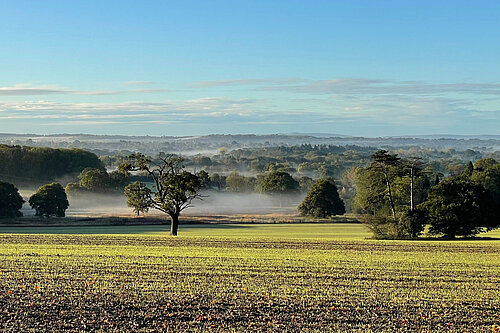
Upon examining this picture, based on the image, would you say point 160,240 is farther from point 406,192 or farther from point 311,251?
point 406,192

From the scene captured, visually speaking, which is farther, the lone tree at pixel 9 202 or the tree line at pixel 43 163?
the tree line at pixel 43 163

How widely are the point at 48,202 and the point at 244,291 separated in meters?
75.2

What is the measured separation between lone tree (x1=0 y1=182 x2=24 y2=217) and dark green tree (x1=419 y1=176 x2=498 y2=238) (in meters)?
53.9

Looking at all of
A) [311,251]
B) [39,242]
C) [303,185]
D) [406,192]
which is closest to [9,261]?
[39,242]

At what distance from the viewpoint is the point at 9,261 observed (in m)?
32.2

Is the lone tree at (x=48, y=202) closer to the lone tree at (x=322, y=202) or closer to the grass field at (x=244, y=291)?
the lone tree at (x=322, y=202)

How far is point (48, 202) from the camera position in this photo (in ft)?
308

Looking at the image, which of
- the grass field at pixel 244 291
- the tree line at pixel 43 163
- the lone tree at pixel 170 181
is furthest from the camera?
the tree line at pixel 43 163

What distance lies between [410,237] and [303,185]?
11766cm

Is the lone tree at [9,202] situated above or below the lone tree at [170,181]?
below

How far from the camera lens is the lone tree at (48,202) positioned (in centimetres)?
9362

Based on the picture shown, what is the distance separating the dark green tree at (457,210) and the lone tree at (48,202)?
52.8m

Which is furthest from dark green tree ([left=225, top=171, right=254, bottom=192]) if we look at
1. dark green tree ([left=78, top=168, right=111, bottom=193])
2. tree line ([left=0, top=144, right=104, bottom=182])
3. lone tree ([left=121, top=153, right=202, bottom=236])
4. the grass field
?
the grass field

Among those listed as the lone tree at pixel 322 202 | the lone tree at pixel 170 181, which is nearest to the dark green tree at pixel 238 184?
the lone tree at pixel 322 202
